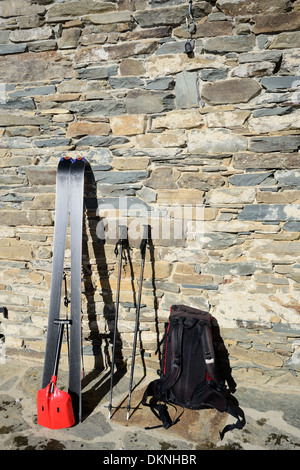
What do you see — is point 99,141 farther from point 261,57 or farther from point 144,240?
point 261,57

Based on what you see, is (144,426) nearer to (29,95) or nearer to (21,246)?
(21,246)

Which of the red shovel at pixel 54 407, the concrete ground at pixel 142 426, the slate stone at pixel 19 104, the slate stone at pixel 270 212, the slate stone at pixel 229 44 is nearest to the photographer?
the concrete ground at pixel 142 426

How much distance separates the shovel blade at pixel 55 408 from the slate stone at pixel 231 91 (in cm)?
218

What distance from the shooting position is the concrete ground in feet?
6.55

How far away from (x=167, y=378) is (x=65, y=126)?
Result: 1972 mm

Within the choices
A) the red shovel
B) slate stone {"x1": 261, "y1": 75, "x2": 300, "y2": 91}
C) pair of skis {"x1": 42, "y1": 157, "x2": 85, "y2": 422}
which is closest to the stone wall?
slate stone {"x1": 261, "y1": 75, "x2": 300, "y2": 91}

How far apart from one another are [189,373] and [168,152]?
1561 mm

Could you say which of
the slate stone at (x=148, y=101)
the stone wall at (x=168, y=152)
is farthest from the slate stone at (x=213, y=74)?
the slate stone at (x=148, y=101)

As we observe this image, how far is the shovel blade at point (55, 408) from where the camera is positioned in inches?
83.4

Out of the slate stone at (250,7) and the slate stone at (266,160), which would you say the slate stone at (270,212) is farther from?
the slate stone at (250,7)

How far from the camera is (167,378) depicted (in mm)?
2348

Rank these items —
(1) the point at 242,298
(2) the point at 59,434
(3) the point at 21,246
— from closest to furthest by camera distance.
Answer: (2) the point at 59,434 < (1) the point at 242,298 < (3) the point at 21,246

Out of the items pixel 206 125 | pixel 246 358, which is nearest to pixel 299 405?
pixel 246 358

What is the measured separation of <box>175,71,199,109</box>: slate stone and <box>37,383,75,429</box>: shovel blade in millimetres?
2084
